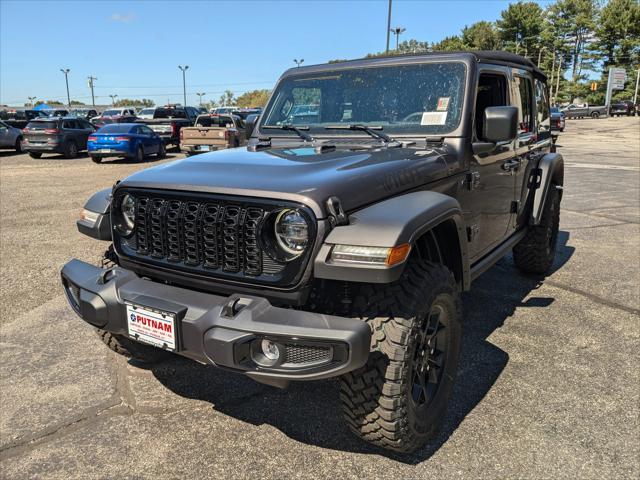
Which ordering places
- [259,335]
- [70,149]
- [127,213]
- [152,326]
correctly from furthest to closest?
1. [70,149]
2. [127,213]
3. [152,326]
4. [259,335]

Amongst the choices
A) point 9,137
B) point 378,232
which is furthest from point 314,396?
point 9,137

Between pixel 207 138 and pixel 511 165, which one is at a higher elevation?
pixel 511 165

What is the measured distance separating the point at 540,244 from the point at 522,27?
256 feet

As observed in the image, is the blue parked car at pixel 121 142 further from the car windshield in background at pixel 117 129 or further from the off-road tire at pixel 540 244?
the off-road tire at pixel 540 244

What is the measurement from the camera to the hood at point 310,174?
2.35 metres

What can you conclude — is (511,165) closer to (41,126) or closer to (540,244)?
(540,244)

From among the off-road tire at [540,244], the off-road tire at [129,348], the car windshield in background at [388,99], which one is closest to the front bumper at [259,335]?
the off-road tire at [129,348]

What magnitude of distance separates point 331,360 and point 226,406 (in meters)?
1.23

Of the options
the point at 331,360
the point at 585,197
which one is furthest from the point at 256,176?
the point at 585,197

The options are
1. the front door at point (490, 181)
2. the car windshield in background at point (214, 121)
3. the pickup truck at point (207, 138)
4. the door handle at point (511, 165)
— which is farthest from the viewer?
the car windshield in background at point (214, 121)

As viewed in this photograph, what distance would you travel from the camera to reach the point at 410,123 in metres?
3.43

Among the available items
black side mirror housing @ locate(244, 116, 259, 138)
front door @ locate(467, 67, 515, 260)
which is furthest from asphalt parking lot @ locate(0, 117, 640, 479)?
black side mirror housing @ locate(244, 116, 259, 138)

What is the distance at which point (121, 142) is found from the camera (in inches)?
686

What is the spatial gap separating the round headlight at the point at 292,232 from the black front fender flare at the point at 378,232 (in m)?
0.13
